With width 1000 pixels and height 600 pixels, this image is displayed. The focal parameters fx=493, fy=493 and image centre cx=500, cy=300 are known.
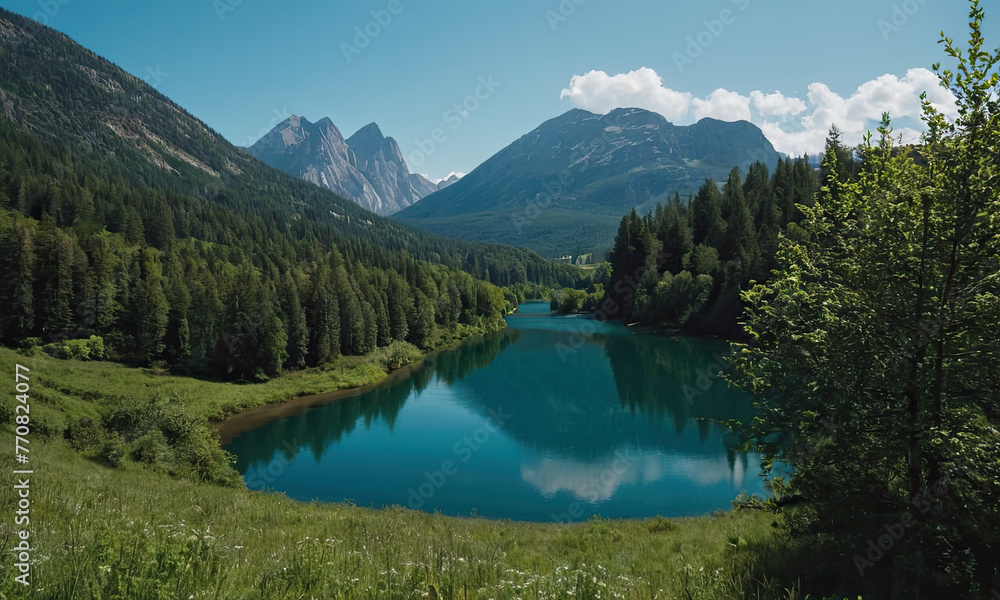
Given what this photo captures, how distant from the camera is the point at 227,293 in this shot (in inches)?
2520

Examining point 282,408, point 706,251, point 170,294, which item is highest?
point 706,251

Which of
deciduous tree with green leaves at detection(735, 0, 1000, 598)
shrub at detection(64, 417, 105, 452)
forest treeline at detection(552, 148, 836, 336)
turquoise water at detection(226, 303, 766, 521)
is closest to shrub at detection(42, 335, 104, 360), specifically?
turquoise water at detection(226, 303, 766, 521)

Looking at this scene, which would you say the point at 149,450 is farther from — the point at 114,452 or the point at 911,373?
the point at 911,373

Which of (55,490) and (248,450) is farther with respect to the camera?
(248,450)

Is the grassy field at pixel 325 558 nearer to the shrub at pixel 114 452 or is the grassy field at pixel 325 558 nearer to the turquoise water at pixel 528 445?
the turquoise water at pixel 528 445

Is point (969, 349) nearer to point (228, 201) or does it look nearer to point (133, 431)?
point (133, 431)

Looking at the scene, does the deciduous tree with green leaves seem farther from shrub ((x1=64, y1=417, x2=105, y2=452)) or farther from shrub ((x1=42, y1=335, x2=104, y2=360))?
shrub ((x1=42, y1=335, x2=104, y2=360))

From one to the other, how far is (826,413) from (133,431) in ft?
110

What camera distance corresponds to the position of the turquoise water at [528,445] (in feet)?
95.5

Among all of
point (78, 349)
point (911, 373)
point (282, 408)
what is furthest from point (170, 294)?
point (911, 373)

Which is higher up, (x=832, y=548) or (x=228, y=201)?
(x=228, y=201)

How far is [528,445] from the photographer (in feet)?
131

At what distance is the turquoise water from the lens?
29.1 m

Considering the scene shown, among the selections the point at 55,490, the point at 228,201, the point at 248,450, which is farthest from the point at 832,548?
the point at 228,201
